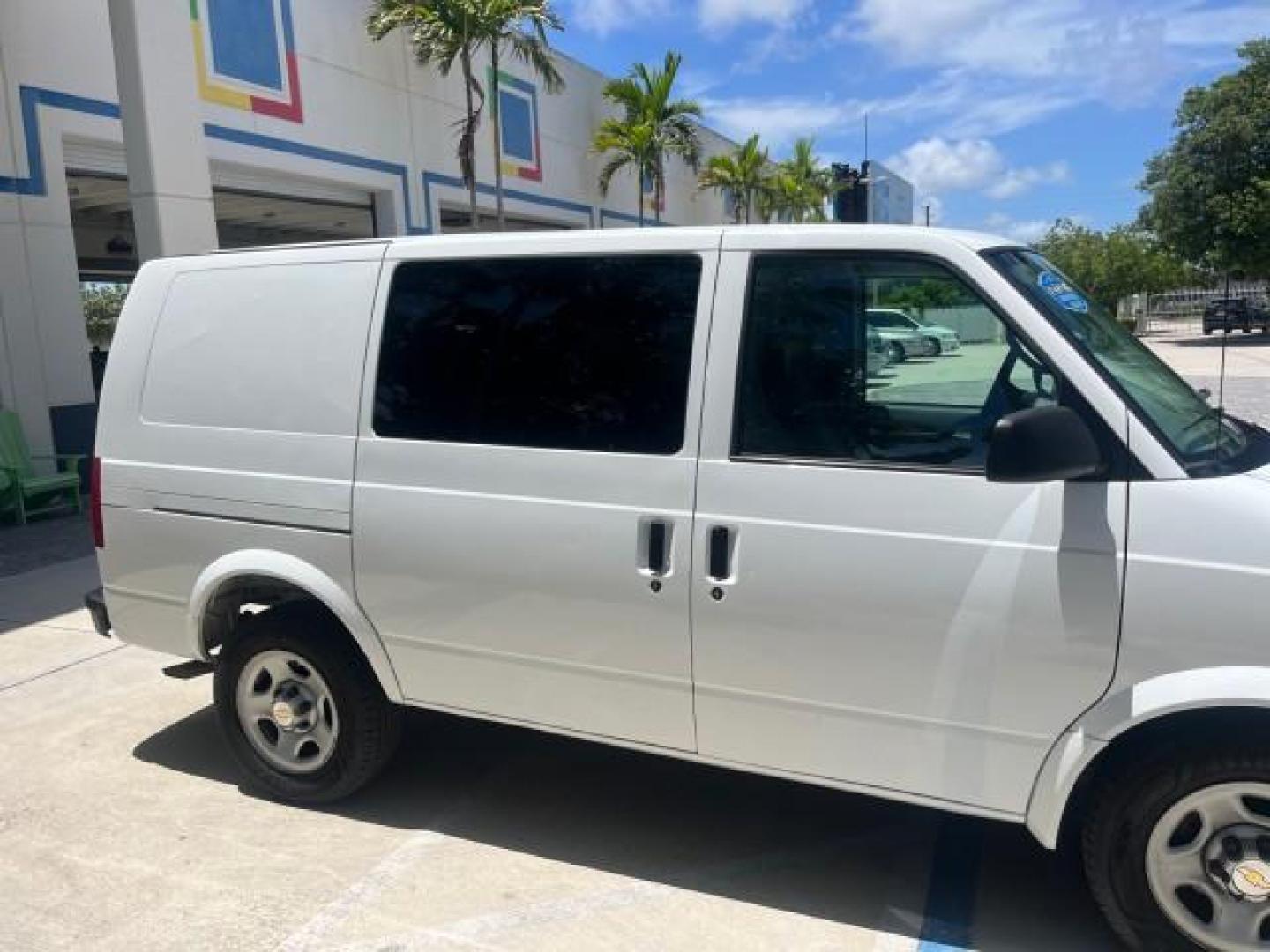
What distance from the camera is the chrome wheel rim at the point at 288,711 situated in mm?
3748

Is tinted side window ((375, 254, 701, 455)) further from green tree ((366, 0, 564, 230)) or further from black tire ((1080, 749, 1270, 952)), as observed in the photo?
green tree ((366, 0, 564, 230))

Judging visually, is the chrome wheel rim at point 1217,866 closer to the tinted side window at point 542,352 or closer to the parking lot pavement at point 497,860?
the parking lot pavement at point 497,860

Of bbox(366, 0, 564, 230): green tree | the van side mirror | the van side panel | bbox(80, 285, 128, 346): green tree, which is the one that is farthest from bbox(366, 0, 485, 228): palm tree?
bbox(80, 285, 128, 346): green tree

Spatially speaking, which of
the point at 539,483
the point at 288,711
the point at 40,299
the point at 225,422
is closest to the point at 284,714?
the point at 288,711

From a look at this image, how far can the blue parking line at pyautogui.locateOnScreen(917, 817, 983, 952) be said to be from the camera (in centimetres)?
292

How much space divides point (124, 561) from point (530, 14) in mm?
13479

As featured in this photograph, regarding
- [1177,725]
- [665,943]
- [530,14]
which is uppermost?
[530,14]

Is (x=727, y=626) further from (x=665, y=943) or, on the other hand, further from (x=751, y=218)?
(x=751, y=218)

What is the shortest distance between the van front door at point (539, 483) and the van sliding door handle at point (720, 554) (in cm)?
8

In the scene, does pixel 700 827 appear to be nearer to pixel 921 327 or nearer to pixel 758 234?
pixel 921 327

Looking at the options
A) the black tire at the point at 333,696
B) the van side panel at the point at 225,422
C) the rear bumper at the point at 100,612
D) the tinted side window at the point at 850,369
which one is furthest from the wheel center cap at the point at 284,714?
the tinted side window at the point at 850,369

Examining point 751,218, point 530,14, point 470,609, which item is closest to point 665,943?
point 470,609

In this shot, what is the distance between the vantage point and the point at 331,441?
11.5 ft

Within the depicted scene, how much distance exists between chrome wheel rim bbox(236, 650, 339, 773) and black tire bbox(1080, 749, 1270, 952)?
2.56m
